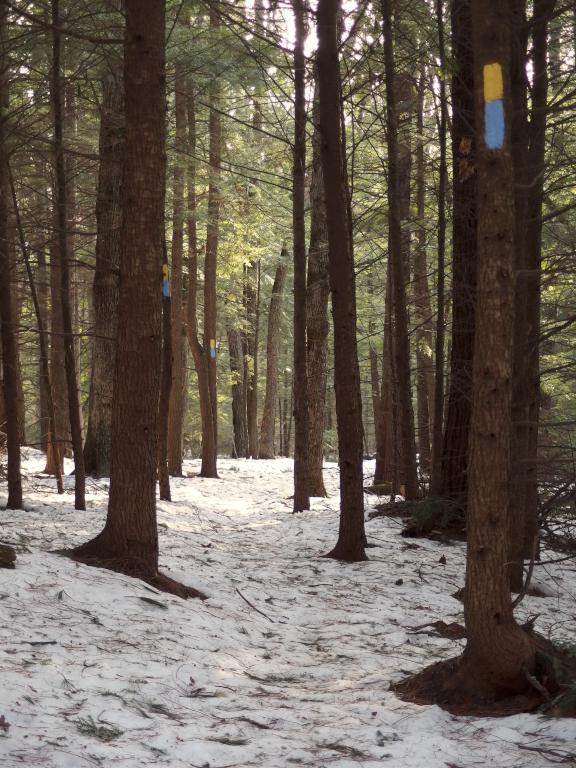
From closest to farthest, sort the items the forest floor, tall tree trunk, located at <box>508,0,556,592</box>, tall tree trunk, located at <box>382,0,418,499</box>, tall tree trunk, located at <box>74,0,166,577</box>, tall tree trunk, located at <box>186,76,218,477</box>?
the forest floor
tall tree trunk, located at <box>74,0,166,577</box>
tall tree trunk, located at <box>508,0,556,592</box>
tall tree trunk, located at <box>382,0,418,499</box>
tall tree trunk, located at <box>186,76,218,477</box>

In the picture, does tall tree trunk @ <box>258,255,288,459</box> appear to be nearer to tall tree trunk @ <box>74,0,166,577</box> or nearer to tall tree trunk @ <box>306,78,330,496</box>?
tall tree trunk @ <box>306,78,330,496</box>

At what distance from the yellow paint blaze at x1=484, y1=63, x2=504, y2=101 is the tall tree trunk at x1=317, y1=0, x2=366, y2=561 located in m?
4.13

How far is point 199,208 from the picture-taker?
17078 mm

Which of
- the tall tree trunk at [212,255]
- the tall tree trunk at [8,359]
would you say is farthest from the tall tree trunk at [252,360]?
the tall tree trunk at [8,359]

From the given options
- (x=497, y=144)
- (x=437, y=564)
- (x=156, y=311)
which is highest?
(x=497, y=144)

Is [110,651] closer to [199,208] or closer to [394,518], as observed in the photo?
[394,518]

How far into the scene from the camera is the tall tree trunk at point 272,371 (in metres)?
25.8

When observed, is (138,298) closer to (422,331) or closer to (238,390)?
(422,331)

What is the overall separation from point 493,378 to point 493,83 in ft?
5.41

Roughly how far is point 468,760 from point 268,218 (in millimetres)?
18933

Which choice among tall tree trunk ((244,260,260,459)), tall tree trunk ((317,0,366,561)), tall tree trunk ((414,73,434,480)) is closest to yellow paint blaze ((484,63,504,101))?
tall tree trunk ((317,0,366,561))

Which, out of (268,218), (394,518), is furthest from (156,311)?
(268,218)

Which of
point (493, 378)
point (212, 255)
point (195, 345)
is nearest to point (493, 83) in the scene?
point (493, 378)

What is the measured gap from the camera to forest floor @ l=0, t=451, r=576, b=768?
3471mm
